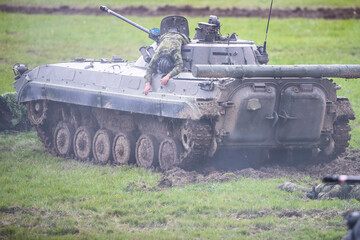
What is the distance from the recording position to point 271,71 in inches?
621

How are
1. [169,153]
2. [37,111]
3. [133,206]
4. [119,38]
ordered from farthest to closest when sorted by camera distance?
[119,38] < [37,111] < [169,153] < [133,206]

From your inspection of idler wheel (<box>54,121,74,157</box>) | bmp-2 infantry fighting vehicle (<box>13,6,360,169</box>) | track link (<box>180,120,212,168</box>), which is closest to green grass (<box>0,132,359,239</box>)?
track link (<box>180,120,212,168</box>)

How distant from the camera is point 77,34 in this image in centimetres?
3588

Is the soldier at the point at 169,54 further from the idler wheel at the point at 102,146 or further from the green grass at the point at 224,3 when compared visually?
the green grass at the point at 224,3

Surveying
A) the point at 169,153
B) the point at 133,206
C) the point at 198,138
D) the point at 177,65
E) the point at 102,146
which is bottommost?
the point at 102,146

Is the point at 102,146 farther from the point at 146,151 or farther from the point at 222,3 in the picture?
the point at 222,3

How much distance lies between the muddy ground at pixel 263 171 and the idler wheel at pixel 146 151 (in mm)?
1121

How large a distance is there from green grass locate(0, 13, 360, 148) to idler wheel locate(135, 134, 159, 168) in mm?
11313

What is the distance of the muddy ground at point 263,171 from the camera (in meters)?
15.5

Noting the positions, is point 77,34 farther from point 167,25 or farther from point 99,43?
point 167,25

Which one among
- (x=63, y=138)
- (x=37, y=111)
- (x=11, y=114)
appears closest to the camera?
(x=63, y=138)

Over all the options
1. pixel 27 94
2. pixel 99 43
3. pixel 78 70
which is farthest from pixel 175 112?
pixel 99 43

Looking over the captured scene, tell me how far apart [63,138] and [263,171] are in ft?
17.5

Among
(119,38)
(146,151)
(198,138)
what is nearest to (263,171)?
(198,138)
